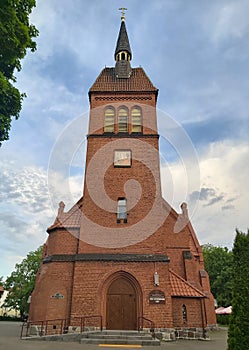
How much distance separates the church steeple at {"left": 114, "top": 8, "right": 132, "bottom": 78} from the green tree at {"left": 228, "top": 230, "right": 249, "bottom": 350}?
17720mm

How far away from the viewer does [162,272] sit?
1591 cm

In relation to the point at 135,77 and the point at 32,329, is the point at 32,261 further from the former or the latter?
the point at 135,77

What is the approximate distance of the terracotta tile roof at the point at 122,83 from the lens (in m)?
21.3

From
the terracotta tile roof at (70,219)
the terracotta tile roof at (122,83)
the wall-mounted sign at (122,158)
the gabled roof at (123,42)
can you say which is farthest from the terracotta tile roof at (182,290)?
the gabled roof at (123,42)

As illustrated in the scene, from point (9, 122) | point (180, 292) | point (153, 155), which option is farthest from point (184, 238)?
point (9, 122)

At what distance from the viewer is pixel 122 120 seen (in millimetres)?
20484

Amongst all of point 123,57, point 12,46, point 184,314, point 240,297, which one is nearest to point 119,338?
point 184,314

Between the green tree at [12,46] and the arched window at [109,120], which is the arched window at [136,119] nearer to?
the arched window at [109,120]

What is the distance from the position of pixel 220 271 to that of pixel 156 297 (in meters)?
32.1

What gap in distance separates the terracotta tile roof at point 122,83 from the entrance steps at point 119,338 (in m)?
15.3

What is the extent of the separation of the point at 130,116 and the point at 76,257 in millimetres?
10021

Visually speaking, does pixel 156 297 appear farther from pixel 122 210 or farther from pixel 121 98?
pixel 121 98

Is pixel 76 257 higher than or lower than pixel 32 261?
lower

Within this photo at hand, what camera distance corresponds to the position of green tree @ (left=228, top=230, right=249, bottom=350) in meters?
6.96
